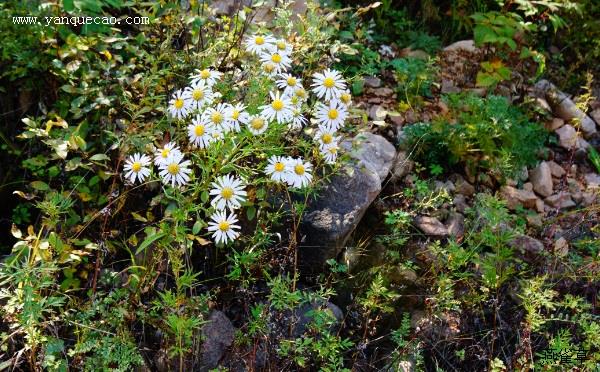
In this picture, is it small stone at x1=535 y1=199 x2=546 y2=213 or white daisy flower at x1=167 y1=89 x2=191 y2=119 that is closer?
white daisy flower at x1=167 y1=89 x2=191 y2=119

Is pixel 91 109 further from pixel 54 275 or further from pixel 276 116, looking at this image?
pixel 276 116

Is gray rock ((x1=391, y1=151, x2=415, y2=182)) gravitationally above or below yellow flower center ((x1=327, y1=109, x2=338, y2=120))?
below

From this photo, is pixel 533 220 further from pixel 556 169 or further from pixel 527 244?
pixel 556 169

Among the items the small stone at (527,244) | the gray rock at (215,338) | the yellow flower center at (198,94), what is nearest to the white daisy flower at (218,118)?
the yellow flower center at (198,94)

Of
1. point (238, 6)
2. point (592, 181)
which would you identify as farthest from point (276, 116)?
point (592, 181)

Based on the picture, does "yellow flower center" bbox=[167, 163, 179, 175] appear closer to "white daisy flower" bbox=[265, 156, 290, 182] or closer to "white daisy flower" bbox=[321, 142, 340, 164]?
"white daisy flower" bbox=[265, 156, 290, 182]

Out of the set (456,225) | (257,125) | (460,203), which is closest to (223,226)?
(257,125)

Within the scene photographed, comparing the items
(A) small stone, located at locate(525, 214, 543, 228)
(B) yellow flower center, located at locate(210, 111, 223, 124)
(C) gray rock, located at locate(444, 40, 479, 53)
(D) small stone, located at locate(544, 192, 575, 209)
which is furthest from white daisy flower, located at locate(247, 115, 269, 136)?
(C) gray rock, located at locate(444, 40, 479, 53)
